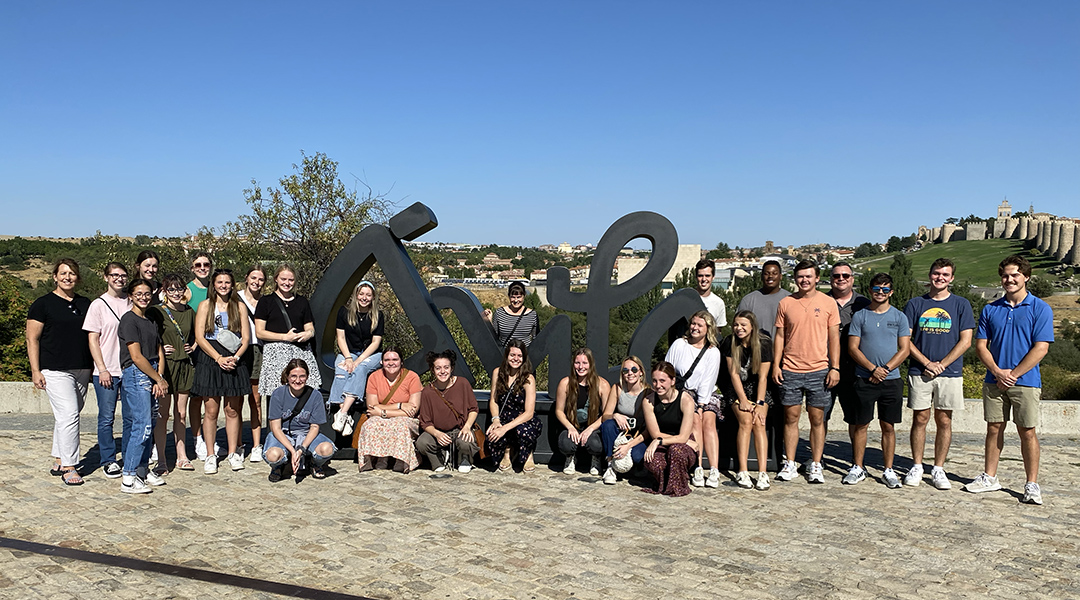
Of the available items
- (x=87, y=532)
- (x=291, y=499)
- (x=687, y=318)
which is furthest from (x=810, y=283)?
(x=87, y=532)

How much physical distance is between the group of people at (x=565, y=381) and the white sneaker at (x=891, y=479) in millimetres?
23

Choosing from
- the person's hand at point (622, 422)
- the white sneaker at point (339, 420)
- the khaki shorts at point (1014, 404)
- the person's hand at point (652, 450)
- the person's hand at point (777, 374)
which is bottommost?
the person's hand at point (652, 450)

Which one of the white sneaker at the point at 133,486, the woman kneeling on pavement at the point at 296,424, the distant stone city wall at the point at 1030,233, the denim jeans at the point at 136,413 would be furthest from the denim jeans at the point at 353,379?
the distant stone city wall at the point at 1030,233

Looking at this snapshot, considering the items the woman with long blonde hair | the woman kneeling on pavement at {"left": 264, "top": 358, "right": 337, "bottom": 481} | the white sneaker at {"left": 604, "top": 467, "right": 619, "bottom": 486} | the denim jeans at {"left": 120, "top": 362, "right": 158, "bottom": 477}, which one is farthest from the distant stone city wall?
the denim jeans at {"left": 120, "top": 362, "right": 158, "bottom": 477}

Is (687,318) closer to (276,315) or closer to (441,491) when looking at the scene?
(441,491)

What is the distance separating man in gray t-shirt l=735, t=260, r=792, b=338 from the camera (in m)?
6.80

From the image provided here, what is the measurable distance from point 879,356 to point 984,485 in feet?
4.31

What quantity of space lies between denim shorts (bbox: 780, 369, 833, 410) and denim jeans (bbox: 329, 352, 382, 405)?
3658 mm

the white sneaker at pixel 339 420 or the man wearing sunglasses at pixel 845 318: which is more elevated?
the man wearing sunglasses at pixel 845 318

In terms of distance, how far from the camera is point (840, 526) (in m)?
5.39

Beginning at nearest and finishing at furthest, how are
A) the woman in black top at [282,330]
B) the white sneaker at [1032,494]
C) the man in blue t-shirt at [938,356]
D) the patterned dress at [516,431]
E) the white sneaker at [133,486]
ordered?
the white sneaker at [1032,494] → the white sneaker at [133,486] → the man in blue t-shirt at [938,356] → the patterned dress at [516,431] → the woman in black top at [282,330]

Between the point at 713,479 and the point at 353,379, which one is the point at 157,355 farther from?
the point at 713,479

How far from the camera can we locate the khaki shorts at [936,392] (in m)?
6.36

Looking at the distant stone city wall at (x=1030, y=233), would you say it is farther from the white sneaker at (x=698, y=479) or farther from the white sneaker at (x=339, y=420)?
the white sneaker at (x=339, y=420)
